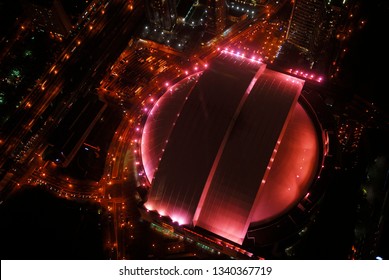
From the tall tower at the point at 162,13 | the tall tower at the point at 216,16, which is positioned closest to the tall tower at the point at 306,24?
the tall tower at the point at 216,16

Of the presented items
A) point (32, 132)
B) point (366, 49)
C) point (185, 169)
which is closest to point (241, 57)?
point (185, 169)

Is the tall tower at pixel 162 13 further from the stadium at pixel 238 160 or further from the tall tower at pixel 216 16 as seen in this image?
the stadium at pixel 238 160

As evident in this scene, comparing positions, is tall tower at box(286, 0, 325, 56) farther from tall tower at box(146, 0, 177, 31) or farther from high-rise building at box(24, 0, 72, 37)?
high-rise building at box(24, 0, 72, 37)

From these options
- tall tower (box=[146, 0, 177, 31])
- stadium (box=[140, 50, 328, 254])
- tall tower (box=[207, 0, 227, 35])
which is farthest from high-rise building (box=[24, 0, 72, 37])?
stadium (box=[140, 50, 328, 254])

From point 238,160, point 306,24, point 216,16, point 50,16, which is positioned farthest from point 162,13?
point 238,160

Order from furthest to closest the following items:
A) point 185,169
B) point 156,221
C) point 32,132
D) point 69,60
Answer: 1. point 69,60
2. point 32,132
3. point 156,221
4. point 185,169
